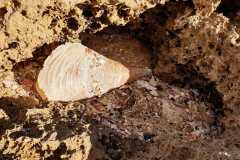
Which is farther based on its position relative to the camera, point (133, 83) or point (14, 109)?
point (133, 83)

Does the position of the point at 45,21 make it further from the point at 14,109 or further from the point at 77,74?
the point at 14,109

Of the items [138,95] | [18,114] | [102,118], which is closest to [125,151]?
[102,118]

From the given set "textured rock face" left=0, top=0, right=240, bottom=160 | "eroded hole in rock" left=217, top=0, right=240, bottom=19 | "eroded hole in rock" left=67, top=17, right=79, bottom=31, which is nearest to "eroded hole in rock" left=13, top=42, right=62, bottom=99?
"textured rock face" left=0, top=0, right=240, bottom=160

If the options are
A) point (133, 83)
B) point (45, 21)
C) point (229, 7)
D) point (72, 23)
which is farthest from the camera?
point (133, 83)

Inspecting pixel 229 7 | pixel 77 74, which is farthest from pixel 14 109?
pixel 229 7

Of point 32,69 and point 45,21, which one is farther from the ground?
point 45,21

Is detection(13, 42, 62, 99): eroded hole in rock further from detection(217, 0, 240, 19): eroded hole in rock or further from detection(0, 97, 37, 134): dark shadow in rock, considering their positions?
detection(217, 0, 240, 19): eroded hole in rock

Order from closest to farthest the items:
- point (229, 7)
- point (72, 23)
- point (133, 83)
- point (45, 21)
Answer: point (45, 21), point (72, 23), point (229, 7), point (133, 83)
